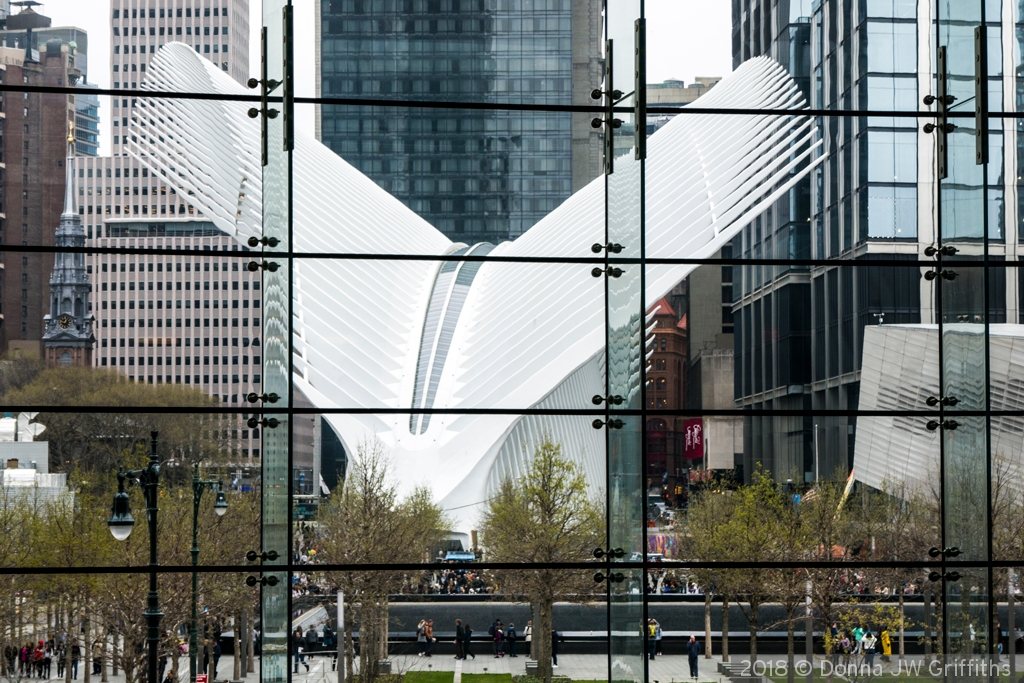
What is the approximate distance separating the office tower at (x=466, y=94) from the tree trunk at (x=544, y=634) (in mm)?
2946

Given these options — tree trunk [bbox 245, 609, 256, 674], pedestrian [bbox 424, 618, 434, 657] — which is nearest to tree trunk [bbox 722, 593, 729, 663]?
pedestrian [bbox 424, 618, 434, 657]

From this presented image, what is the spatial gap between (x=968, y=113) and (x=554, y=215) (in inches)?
157

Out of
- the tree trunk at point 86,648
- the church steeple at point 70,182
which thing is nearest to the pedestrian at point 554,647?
the tree trunk at point 86,648

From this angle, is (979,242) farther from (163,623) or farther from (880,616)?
(163,623)

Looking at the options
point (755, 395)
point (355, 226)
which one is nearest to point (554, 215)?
point (355, 226)

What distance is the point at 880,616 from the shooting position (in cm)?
963

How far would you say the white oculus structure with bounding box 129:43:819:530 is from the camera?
843 centimetres

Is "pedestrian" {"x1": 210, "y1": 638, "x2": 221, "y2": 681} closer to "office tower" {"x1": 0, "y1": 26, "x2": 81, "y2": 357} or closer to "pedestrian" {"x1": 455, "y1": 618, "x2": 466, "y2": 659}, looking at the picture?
"pedestrian" {"x1": 455, "y1": 618, "x2": 466, "y2": 659}

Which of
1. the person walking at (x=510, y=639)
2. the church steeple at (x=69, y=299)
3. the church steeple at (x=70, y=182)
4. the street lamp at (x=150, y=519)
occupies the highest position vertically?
the church steeple at (x=70, y=182)

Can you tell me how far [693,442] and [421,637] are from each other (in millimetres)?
2463

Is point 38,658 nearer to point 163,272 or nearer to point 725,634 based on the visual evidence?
point 163,272

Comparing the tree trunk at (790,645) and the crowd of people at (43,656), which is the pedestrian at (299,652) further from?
the tree trunk at (790,645)

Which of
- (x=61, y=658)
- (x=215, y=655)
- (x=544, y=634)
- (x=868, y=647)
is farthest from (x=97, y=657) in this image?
(x=868, y=647)

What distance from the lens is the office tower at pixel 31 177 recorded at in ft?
21.5
